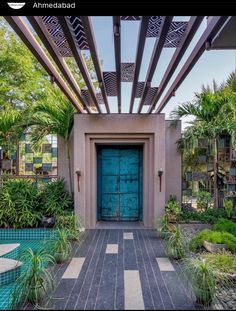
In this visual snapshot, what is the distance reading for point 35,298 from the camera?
3768mm

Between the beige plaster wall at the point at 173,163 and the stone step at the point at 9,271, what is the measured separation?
5.48 m

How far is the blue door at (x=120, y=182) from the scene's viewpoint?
32.4ft

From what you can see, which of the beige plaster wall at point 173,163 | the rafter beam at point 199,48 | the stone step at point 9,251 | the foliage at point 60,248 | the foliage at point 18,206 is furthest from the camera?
the beige plaster wall at point 173,163

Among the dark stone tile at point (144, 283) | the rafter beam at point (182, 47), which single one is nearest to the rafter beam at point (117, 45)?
the rafter beam at point (182, 47)

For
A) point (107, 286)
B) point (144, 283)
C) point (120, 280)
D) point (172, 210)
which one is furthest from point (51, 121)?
point (144, 283)

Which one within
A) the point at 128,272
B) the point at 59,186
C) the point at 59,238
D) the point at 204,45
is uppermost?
the point at 204,45

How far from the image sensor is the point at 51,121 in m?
9.05

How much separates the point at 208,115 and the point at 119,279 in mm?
5797

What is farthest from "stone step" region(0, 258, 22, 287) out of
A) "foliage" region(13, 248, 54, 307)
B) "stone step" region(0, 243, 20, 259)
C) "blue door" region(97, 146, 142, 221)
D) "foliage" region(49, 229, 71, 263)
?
"blue door" region(97, 146, 142, 221)

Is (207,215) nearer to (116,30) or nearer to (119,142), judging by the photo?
(119,142)

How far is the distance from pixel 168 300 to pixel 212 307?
0.58 meters

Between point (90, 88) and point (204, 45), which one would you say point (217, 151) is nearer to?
point (90, 88)

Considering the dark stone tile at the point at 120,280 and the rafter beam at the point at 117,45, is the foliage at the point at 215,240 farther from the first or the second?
the rafter beam at the point at 117,45

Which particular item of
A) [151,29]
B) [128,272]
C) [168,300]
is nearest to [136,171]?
[128,272]
